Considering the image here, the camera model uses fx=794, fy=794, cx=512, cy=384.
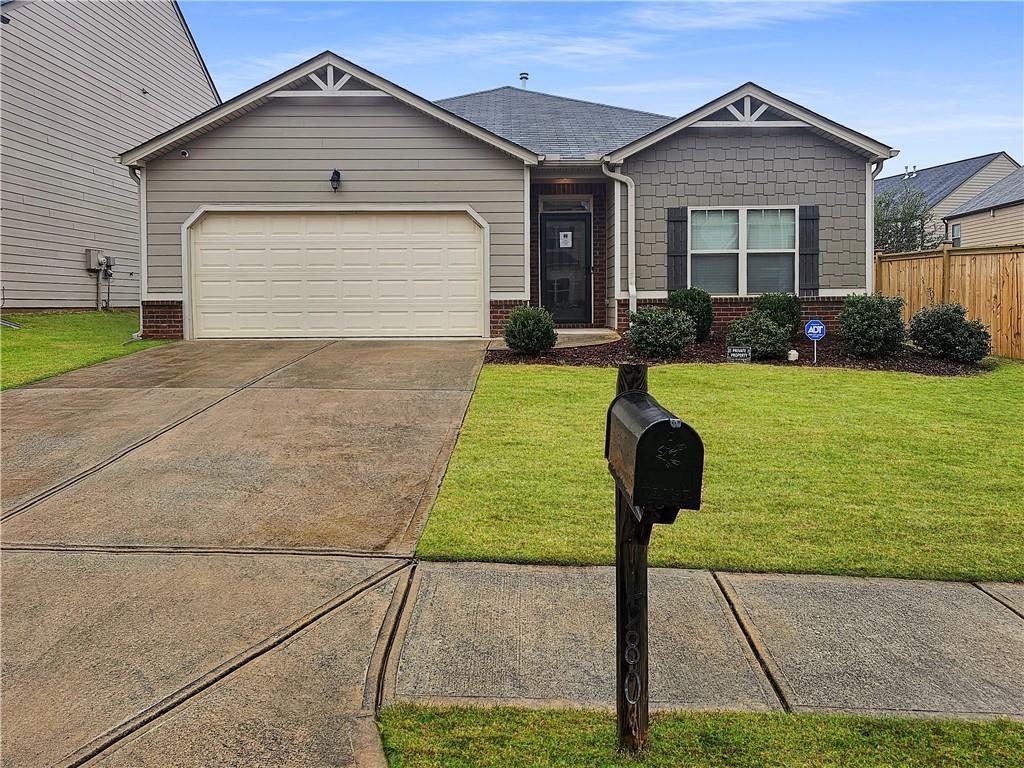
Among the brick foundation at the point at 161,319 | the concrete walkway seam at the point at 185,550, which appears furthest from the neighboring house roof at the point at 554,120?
the concrete walkway seam at the point at 185,550

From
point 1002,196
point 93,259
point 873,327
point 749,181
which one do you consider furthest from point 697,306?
point 1002,196

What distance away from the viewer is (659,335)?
11.1 metres

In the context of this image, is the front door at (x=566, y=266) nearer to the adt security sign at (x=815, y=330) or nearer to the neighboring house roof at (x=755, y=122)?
the neighboring house roof at (x=755, y=122)

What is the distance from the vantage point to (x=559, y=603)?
3.71 metres

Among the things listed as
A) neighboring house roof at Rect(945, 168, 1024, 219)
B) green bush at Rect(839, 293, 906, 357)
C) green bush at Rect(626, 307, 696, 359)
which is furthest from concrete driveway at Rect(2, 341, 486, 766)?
neighboring house roof at Rect(945, 168, 1024, 219)

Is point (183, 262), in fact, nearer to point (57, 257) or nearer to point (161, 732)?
point (57, 257)

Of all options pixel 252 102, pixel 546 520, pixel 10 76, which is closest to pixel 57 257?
pixel 10 76

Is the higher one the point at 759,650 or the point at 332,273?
the point at 332,273

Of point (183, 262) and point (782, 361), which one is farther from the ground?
point (183, 262)

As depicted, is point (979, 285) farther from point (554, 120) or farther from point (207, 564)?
point (207, 564)

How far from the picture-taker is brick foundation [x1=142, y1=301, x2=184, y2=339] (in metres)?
13.6

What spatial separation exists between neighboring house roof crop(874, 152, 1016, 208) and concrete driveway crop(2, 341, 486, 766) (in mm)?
33217

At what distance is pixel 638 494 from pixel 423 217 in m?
12.2

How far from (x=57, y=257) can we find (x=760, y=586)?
1714 centimetres
